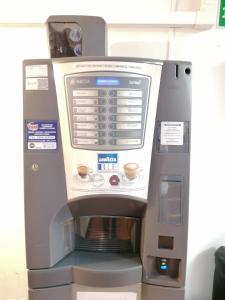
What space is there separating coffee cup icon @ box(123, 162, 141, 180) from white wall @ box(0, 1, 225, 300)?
0.57 m

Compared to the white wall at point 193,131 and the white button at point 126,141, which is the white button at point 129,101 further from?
the white wall at point 193,131

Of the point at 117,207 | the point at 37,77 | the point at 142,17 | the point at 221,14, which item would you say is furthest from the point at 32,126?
the point at 221,14

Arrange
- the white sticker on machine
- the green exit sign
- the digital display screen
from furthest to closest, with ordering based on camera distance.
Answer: the green exit sign, the white sticker on machine, the digital display screen

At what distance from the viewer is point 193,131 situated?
129cm

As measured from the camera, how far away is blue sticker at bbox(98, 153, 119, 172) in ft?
2.70

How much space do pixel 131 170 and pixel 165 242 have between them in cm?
27

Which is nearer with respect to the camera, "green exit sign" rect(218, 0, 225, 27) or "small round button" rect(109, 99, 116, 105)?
"small round button" rect(109, 99, 116, 105)

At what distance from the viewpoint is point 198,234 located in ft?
4.54

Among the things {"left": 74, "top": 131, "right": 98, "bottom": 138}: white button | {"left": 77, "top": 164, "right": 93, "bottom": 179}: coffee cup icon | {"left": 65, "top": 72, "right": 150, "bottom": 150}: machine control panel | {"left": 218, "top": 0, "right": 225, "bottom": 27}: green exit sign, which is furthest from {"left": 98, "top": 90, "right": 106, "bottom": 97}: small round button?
{"left": 218, "top": 0, "right": 225, "bottom": 27}: green exit sign

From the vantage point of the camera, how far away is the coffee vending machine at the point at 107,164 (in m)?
0.82

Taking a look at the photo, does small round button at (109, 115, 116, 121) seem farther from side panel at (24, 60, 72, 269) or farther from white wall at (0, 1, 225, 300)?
white wall at (0, 1, 225, 300)

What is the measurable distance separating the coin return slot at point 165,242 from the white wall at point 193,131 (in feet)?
1.63

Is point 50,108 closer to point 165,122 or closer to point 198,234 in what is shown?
point 165,122

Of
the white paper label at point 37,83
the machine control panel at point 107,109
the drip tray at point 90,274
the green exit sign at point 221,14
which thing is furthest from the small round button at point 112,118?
the green exit sign at point 221,14
